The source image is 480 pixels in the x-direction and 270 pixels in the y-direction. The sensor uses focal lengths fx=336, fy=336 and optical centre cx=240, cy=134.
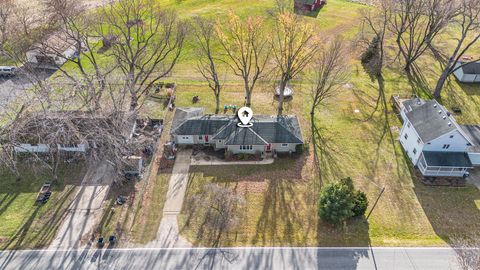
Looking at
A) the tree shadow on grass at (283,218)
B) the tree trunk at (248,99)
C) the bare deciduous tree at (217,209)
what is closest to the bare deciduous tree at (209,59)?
the tree trunk at (248,99)

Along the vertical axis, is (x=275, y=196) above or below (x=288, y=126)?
below

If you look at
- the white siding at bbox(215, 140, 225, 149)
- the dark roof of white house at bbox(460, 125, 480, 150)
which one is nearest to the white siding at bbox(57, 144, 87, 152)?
the white siding at bbox(215, 140, 225, 149)

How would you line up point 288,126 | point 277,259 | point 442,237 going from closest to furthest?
point 277,259 < point 442,237 < point 288,126

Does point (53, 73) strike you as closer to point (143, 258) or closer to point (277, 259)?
point (143, 258)

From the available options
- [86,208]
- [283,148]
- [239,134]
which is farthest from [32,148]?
[283,148]

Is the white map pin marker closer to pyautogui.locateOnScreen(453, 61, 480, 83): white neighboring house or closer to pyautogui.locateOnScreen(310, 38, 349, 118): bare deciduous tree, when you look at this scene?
pyautogui.locateOnScreen(310, 38, 349, 118): bare deciduous tree

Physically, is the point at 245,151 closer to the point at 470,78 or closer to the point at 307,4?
the point at 470,78

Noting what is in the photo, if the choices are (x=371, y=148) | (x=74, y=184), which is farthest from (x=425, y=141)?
(x=74, y=184)
